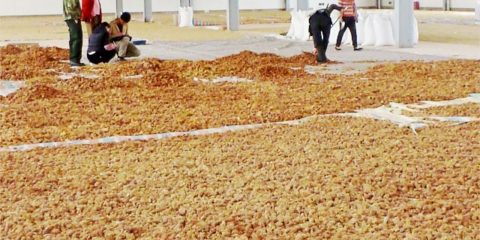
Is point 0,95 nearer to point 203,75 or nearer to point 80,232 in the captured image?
point 203,75

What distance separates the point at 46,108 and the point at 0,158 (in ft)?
7.21

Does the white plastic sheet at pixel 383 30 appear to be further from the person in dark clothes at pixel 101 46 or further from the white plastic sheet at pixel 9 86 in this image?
the white plastic sheet at pixel 9 86

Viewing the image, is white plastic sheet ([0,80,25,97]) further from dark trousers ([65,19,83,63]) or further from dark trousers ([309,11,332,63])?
dark trousers ([309,11,332,63])

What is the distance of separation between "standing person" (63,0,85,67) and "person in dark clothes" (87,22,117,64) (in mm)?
255

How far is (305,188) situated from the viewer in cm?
451

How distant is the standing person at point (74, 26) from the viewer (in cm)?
1190

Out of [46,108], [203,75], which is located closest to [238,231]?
[46,108]

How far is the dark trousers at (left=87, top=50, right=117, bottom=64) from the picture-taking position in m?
12.5

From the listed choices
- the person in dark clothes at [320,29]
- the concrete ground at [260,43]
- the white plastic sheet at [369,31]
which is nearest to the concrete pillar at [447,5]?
the concrete ground at [260,43]

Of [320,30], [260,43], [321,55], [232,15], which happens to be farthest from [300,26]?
[321,55]

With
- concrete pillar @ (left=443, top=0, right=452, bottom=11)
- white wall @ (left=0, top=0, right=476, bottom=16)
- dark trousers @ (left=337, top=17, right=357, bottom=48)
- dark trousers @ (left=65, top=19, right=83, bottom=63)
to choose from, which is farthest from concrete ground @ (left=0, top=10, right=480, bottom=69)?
white wall @ (left=0, top=0, right=476, bottom=16)

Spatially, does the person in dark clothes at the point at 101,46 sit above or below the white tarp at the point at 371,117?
above

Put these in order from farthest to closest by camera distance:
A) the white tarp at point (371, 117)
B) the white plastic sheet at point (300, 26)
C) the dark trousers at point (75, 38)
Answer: the white plastic sheet at point (300, 26) → the dark trousers at point (75, 38) → the white tarp at point (371, 117)

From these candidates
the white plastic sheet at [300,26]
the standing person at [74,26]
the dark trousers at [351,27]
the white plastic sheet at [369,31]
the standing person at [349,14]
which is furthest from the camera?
the white plastic sheet at [300,26]
